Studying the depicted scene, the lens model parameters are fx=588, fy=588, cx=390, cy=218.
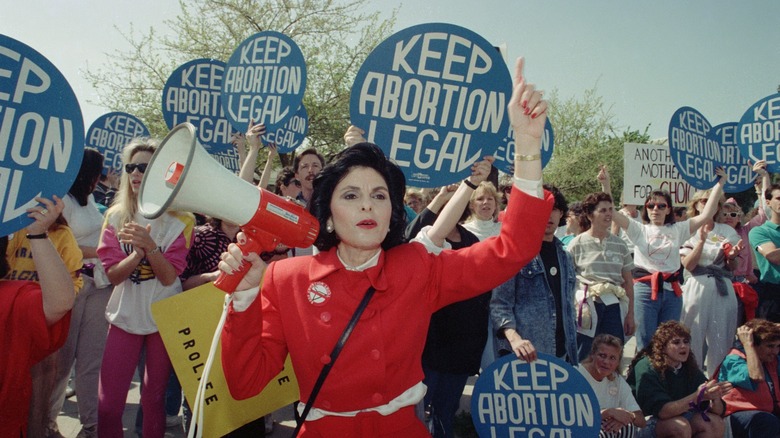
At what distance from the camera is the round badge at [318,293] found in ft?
6.26

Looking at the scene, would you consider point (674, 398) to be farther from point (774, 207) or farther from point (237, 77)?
point (237, 77)

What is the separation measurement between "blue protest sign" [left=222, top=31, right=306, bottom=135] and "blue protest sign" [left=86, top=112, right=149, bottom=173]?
299cm

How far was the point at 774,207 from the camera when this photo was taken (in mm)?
5613

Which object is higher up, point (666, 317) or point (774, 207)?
point (774, 207)

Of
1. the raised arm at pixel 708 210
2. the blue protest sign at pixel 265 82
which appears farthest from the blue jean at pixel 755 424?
the blue protest sign at pixel 265 82

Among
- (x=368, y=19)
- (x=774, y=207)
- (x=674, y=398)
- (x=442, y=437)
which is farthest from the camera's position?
(x=368, y=19)

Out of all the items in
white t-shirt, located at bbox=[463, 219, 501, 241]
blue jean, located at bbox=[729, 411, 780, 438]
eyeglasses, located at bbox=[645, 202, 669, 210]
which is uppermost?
eyeglasses, located at bbox=[645, 202, 669, 210]

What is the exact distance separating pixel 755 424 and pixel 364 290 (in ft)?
12.0

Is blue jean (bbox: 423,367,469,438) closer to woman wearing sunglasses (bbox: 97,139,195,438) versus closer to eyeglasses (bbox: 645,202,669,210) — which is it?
woman wearing sunglasses (bbox: 97,139,195,438)

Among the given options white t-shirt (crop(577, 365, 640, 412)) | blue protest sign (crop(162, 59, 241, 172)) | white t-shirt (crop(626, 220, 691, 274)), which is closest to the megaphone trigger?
white t-shirt (crop(577, 365, 640, 412))

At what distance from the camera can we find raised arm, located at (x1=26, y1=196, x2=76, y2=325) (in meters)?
2.20

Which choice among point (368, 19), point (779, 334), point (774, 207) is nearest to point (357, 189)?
point (779, 334)

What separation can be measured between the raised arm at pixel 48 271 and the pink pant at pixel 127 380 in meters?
1.09

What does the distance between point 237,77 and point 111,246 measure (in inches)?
69.3
